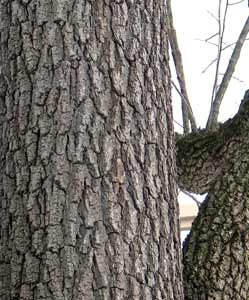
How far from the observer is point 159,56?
1463 millimetres

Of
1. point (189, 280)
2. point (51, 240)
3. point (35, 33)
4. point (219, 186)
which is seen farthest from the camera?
point (219, 186)

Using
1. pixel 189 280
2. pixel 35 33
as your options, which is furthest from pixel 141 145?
pixel 189 280

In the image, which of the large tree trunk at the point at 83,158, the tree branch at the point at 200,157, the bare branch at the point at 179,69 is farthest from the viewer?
the bare branch at the point at 179,69

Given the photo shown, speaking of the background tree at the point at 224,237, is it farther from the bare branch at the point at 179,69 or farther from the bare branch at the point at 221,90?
the bare branch at the point at 179,69

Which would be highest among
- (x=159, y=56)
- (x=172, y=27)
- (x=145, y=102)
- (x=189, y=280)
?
(x=172, y=27)

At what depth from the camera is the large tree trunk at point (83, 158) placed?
49.9 inches

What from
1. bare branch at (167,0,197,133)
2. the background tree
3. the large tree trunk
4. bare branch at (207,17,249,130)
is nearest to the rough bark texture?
the background tree

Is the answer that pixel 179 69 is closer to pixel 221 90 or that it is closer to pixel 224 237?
pixel 221 90

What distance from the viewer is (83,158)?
1.30 m

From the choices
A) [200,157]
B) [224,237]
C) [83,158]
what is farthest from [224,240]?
[200,157]

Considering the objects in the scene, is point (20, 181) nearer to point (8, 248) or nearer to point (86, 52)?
point (8, 248)

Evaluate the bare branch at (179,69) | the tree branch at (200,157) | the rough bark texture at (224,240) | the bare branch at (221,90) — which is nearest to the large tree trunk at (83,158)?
the rough bark texture at (224,240)

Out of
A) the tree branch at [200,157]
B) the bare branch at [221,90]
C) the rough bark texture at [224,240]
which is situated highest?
the bare branch at [221,90]

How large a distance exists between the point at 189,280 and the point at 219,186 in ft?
0.88
